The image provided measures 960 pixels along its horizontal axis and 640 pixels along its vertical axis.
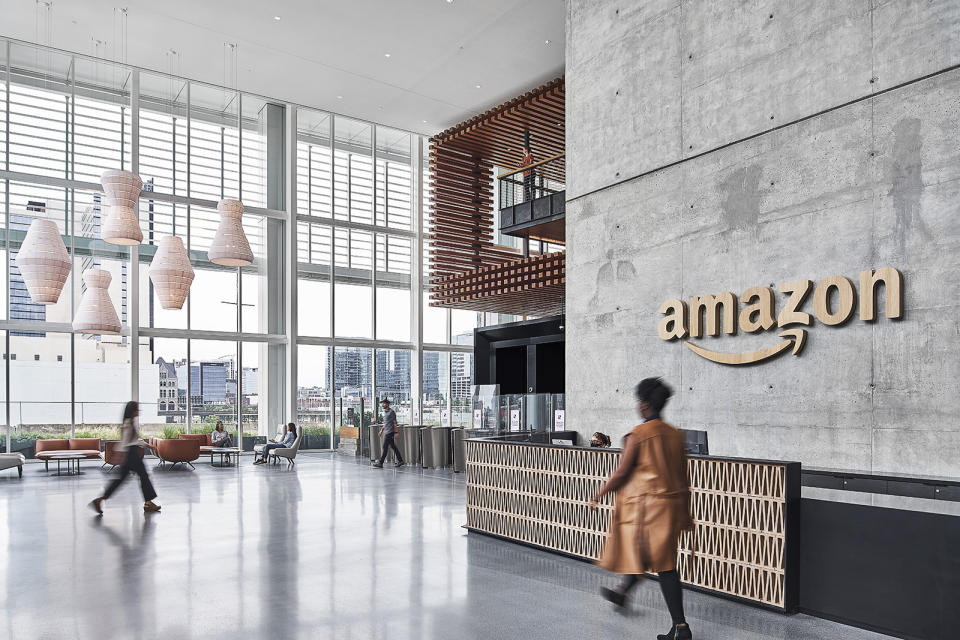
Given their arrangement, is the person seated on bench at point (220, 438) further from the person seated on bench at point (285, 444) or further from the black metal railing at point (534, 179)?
the black metal railing at point (534, 179)

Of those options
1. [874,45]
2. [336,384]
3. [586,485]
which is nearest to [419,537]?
[586,485]

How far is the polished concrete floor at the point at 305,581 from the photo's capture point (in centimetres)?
436

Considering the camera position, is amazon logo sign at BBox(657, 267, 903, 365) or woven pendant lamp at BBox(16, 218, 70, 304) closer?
amazon logo sign at BBox(657, 267, 903, 365)

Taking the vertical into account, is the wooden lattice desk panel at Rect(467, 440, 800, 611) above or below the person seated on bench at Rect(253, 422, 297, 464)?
above

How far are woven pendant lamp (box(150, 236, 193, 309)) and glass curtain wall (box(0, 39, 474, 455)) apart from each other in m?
1.83

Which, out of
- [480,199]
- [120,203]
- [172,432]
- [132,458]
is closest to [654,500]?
[132,458]

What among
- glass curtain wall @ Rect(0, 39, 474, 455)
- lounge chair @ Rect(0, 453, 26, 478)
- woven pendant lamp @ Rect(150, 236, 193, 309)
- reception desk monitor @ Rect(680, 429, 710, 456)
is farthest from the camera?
glass curtain wall @ Rect(0, 39, 474, 455)

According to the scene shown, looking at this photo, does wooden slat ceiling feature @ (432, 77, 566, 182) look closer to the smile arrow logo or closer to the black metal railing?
the black metal railing

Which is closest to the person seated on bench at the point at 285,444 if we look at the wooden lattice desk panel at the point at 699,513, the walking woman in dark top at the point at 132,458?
the walking woman in dark top at the point at 132,458

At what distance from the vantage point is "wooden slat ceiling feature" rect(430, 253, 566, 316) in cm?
1391

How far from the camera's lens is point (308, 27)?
1330 cm

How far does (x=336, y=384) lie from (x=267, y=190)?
543cm

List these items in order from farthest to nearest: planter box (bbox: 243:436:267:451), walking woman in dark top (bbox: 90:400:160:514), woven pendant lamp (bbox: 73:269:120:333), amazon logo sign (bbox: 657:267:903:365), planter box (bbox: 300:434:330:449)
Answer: planter box (bbox: 300:434:330:449) → planter box (bbox: 243:436:267:451) → woven pendant lamp (bbox: 73:269:120:333) → walking woman in dark top (bbox: 90:400:160:514) → amazon logo sign (bbox: 657:267:903:365)

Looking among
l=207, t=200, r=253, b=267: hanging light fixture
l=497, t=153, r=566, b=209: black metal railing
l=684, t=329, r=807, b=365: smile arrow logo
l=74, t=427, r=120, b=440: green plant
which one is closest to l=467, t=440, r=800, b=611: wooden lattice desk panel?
l=684, t=329, r=807, b=365: smile arrow logo
